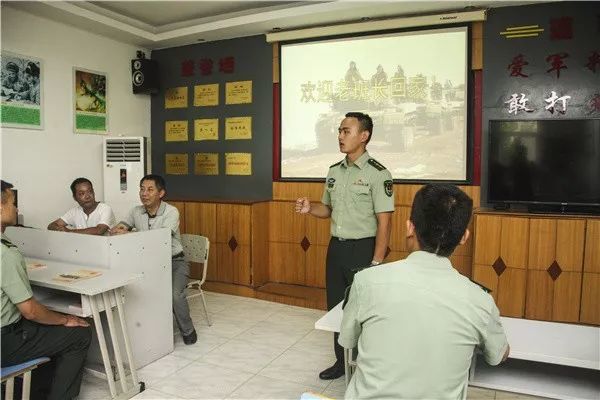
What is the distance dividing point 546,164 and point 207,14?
371 cm

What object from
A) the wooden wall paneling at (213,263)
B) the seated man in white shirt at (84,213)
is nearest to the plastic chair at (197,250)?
the seated man in white shirt at (84,213)

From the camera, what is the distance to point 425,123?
14.3ft

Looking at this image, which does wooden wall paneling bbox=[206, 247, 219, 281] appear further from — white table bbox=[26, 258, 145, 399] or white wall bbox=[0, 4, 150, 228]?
white table bbox=[26, 258, 145, 399]

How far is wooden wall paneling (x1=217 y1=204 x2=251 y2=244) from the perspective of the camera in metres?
4.79

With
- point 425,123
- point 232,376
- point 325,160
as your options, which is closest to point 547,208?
point 425,123

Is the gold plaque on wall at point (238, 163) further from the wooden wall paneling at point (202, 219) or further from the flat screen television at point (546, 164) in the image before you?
the flat screen television at point (546, 164)

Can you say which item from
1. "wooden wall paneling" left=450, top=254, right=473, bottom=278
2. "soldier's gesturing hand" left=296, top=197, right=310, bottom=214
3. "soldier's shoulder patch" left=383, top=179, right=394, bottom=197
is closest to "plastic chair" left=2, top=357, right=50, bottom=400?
"soldier's gesturing hand" left=296, top=197, right=310, bottom=214

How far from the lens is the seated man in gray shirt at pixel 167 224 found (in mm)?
3473

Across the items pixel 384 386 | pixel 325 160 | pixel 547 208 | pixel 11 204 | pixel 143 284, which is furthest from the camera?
pixel 325 160

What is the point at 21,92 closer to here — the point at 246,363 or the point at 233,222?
the point at 233,222

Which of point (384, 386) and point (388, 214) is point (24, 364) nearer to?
point (384, 386)

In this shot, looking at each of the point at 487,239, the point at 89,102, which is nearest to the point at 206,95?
the point at 89,102

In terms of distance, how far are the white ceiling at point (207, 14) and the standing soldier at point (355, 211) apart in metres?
1.84

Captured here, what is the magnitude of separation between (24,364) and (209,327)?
1858 millimetres
